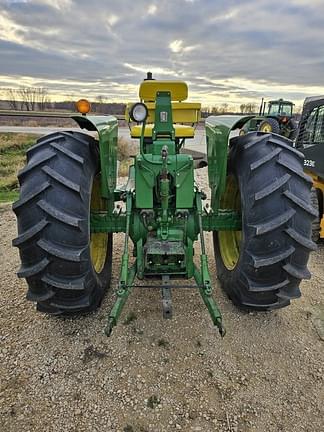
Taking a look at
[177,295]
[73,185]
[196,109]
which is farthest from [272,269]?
[196,109]

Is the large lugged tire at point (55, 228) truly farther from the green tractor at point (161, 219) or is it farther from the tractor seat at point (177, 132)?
the tractor seat at point (177, 132)

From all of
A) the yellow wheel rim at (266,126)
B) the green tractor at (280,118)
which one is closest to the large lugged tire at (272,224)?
the yellow wheel rim at (266,126)

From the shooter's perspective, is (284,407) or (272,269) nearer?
(284,407)

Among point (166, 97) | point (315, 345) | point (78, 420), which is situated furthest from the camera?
point (166, 97)

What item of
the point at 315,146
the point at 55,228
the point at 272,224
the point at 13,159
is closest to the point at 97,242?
the point at 55,228

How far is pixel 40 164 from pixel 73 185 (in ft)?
0.93

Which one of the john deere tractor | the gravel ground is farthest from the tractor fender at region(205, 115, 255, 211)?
the john deere tractor

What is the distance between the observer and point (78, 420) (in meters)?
2.30

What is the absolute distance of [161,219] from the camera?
118 inches

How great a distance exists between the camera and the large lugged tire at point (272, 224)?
2.59 meters

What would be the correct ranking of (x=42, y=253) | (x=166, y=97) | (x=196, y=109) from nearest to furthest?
(x=42, y=253) → (x=166, y=97) → (x=196, y=109)

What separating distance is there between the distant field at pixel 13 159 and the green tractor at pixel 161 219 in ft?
16.9

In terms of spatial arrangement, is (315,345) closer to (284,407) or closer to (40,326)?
(284,407)

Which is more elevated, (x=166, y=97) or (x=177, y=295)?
(x=166, y=97)
